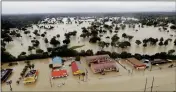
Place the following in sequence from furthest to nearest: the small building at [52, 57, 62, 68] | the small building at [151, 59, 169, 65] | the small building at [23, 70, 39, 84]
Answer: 1. the small building at [151, 59, 169, 65]
2. the small building at [52, 57, 62, 68]
3. the small building at [23, 70, 39, 84]

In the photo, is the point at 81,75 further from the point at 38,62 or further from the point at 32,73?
the point at 38,62

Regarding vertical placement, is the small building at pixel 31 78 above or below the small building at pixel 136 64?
below

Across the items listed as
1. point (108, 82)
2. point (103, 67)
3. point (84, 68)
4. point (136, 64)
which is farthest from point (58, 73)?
point (136, 64)

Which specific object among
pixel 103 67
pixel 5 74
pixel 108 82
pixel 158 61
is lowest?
pixel 108 82

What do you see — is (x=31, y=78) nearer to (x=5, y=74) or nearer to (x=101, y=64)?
(x=5, y=74)

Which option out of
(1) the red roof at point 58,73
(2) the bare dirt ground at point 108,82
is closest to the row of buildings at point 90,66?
(1) the red roof at point 58,73

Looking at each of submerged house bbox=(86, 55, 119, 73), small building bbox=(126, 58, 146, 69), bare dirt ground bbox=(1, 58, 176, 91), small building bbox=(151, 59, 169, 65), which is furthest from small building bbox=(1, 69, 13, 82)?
small building bbox=(151, 59, 169, 65)

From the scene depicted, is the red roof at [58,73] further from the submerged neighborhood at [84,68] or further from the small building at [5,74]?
the small building at [5,74]

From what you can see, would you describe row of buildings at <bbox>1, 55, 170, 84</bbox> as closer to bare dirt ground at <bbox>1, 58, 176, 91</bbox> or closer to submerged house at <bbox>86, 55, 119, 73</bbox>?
submerged house at <bbox>86, 55, 119, 73</bbox>
